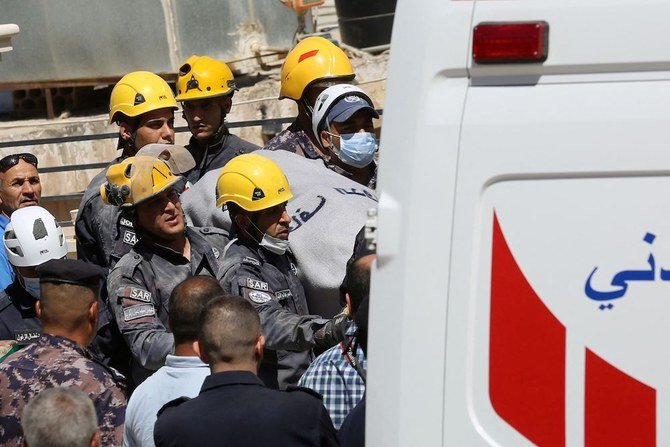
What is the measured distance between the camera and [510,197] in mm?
2447

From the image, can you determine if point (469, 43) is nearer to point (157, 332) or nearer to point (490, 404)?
point (490, 404)

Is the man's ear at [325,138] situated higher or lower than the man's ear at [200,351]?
higher

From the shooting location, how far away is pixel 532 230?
2420 mm

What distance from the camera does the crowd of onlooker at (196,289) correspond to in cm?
343

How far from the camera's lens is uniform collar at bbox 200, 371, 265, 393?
348 centimetres

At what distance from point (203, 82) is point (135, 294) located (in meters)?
2.13

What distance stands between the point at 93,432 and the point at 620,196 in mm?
1776

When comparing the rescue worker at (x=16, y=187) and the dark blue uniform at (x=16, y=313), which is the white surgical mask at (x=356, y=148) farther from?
the rescue worker at (x=16, y=187)

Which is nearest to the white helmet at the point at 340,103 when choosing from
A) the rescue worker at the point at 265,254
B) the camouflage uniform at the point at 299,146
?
the camouflage uniform at the point at 299,146

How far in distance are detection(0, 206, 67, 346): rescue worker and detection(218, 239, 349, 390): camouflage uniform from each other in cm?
109

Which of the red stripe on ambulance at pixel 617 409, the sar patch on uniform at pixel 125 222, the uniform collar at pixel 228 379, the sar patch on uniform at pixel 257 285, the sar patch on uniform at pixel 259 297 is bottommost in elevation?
the sar patch on uniform at pixel 125 222

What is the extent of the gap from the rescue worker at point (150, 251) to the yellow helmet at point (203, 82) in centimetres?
139

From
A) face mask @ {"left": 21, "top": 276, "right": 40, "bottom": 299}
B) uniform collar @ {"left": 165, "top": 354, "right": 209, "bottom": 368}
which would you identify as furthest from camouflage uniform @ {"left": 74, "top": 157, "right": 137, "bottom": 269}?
uniform collar @ {"left": 165, "top": 354, "right": 209, "bottom": 368}

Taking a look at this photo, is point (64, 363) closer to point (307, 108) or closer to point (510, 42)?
point (510, 42)
